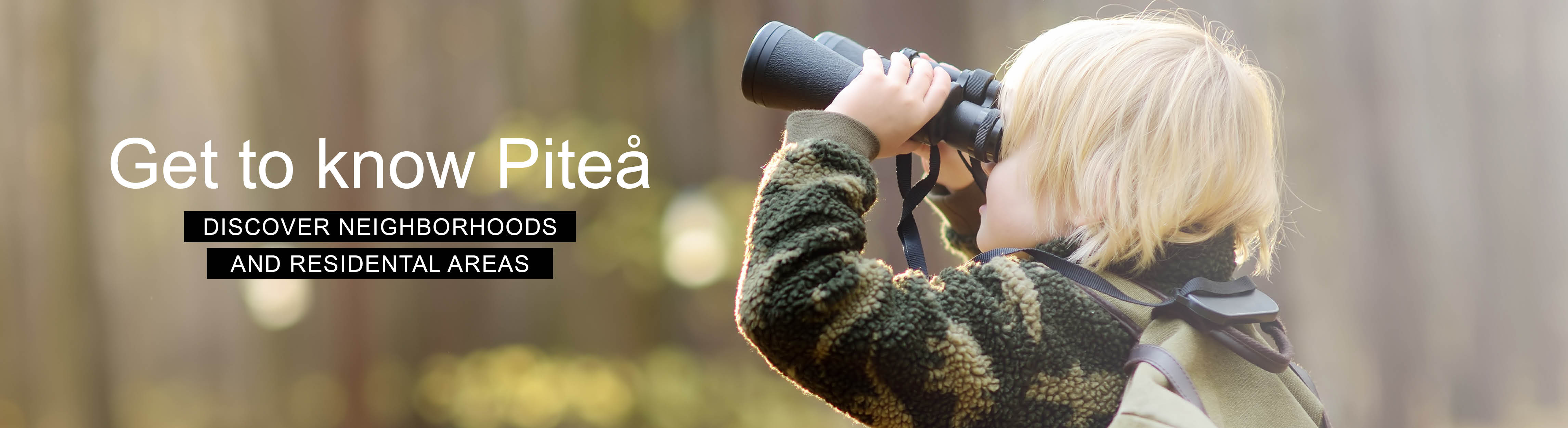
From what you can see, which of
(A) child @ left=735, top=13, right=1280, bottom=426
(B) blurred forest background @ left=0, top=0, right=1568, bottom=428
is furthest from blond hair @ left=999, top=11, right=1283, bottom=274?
(B) blurred forest background @ left=0, top=0, right=1568, bottom=428

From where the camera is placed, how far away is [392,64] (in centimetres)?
135

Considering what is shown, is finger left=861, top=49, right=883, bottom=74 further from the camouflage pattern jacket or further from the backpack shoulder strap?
the backpack shoulder strap

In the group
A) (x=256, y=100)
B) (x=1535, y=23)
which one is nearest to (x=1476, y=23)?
(x=1535, y=23)

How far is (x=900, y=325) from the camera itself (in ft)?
1.68

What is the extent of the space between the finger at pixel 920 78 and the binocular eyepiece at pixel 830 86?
0.06 ft

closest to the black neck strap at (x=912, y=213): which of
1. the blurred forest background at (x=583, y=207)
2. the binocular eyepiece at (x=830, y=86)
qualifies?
the binocular eyepiece at (x=830, y=86)

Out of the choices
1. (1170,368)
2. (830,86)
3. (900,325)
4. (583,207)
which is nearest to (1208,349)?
(1170,368)

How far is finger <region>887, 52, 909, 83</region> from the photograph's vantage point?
2.03ft

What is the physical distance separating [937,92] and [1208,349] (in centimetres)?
24

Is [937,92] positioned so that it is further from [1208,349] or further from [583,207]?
[583,207]

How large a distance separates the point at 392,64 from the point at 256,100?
0.22 metres

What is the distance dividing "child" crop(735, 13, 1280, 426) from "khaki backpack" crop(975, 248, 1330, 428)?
0.01 meters

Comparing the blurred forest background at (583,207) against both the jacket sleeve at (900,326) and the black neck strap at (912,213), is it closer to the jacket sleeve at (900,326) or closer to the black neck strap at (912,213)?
the black neck strap at (912,213)

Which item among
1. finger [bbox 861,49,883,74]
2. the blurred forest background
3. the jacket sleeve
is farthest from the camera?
the blurred forest background
